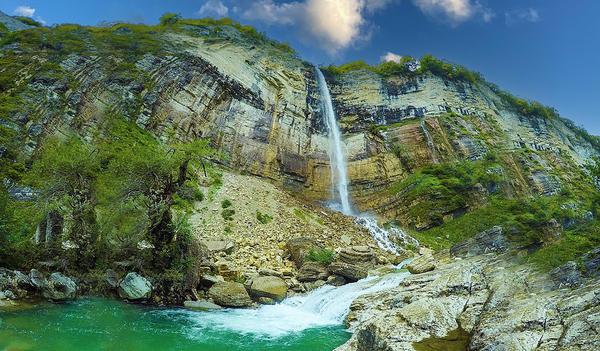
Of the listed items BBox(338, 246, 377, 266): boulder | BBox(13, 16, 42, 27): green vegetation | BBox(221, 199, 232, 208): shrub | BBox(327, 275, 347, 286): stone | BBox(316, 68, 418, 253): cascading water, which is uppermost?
BBox(13, 16, 42, 27): green vegetation

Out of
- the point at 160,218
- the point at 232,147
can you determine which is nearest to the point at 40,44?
the point at 232,147

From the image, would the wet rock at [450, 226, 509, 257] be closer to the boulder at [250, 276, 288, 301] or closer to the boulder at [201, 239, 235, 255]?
the boulder at [250, 276, 288, 301]

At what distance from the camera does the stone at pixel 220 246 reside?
1021 inches

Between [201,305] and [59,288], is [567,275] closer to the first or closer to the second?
[201,305]

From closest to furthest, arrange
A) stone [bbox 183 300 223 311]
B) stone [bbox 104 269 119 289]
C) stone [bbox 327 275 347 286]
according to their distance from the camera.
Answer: stone [bbox 104 269 119 289] < stone [bbox 183 300 223 311] < stone [bbox 327 275 347 286]

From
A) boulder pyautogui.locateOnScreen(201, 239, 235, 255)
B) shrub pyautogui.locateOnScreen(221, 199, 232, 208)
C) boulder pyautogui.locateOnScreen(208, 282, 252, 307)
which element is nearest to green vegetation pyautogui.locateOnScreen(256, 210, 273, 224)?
shrub pyautogui.locateOnScreen(221, 199, 232, 208)

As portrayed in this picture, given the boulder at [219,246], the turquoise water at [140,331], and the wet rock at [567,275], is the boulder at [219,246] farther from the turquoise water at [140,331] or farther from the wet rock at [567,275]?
the wet rock at [567,275]

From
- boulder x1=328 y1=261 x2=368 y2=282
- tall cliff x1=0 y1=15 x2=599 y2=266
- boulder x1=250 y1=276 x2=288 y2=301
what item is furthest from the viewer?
tall cliff x1=0 y1=15 x2=599 y2=266

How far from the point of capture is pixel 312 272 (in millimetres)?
23484

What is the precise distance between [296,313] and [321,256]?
605 cm

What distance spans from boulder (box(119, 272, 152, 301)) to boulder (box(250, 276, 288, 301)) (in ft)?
16.1

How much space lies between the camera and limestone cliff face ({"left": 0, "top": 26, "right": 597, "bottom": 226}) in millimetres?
37562

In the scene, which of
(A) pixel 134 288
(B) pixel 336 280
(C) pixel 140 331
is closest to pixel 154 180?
(A) pixel 134 288

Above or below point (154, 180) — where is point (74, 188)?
below
